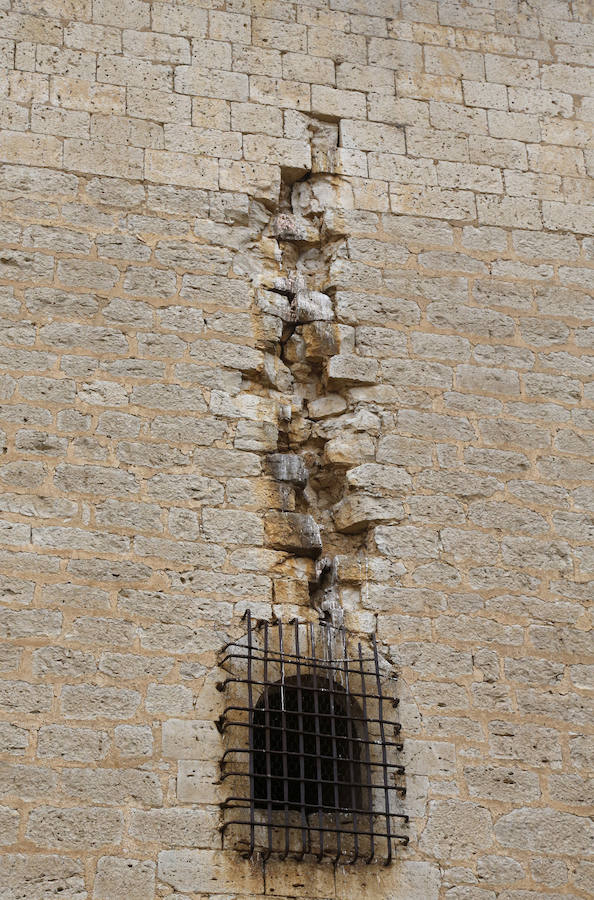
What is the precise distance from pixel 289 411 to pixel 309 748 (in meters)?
1.43

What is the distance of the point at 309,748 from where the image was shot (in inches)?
206

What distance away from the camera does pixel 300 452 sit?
5.82 meters

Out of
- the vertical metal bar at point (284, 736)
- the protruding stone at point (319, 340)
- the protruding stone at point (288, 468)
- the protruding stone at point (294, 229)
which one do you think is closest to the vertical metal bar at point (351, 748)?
the vertical metal bar at point (284, 736)

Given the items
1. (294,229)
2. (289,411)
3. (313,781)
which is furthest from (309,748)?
(294,229)

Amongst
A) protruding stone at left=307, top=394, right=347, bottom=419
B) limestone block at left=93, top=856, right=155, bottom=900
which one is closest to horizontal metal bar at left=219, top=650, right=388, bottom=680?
limestone block at left=93, top=856, right=155, bottom=900

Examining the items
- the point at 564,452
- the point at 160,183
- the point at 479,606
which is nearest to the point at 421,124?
the point at 160,183

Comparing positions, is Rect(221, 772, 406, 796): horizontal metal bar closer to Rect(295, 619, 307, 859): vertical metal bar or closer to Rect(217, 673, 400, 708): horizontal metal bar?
Rect(295, 619, 307, 859): vertical metal bar

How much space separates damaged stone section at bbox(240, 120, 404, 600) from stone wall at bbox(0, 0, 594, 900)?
14 millimetres

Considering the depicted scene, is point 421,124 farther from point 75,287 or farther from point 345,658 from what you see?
point 345,658

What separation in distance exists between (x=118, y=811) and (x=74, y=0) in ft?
12.2

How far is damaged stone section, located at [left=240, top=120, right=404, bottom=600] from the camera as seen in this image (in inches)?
223

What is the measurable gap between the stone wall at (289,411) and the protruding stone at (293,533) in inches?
0.5

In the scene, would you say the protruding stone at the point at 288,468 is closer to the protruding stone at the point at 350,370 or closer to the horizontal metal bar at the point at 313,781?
the protruding stone at the point at 350,370

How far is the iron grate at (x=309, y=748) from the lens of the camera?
195 inches
